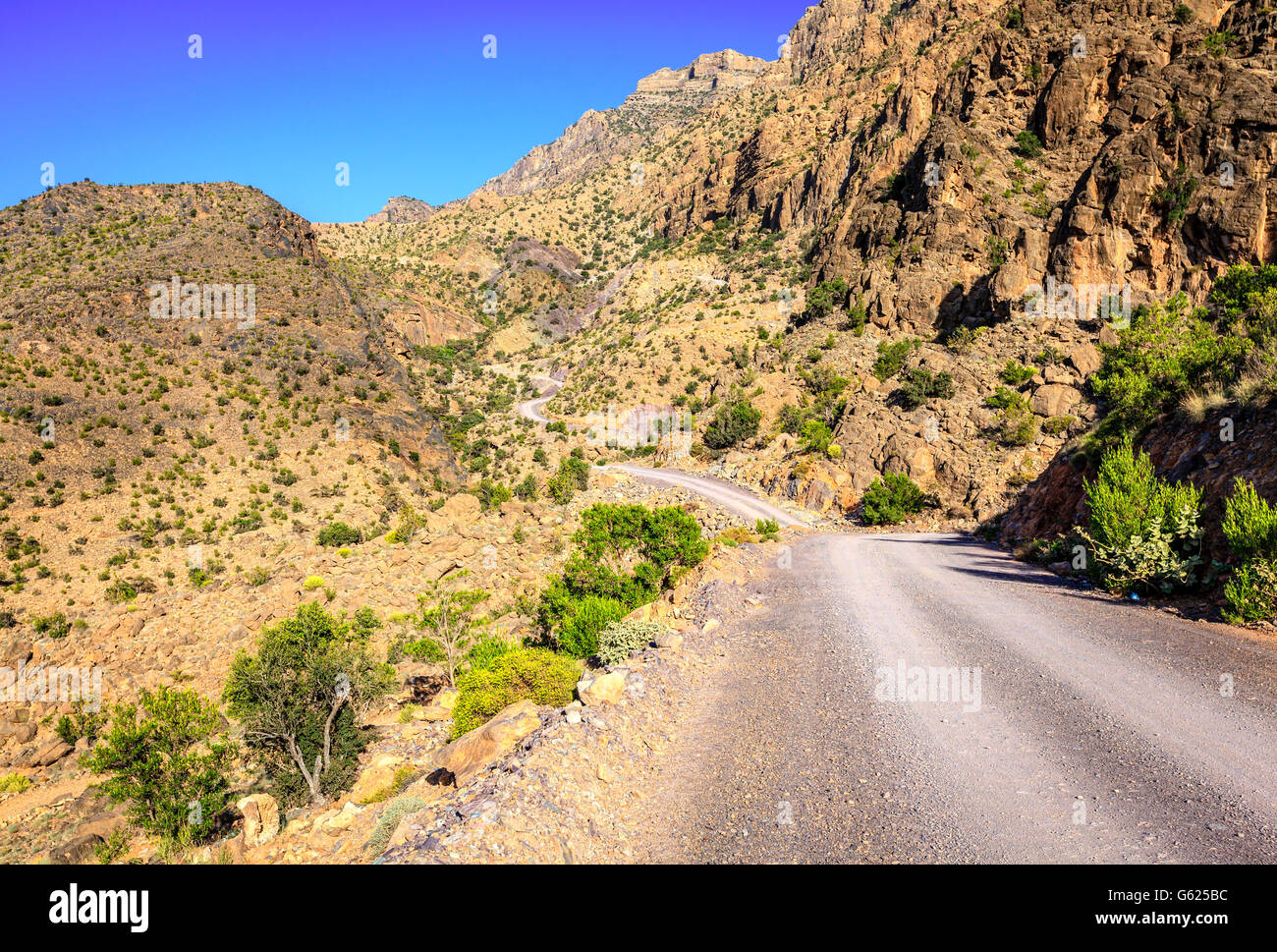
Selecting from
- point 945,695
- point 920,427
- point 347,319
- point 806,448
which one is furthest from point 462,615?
point 347,319

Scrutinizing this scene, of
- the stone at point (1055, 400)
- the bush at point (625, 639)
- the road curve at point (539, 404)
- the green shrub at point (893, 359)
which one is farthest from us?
the road curve at point (539, 404)

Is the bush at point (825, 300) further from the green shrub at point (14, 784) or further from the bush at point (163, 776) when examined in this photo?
the green shrub at point (14, 784)

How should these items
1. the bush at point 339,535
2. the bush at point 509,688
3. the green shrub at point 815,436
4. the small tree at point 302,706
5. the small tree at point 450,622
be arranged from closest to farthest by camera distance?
1. the bush at point 509,688
2. the small tree at point 302,706
3. the small tree at point 450,622
4. the bush at point 339,535
5. the green shrub at point 815,436

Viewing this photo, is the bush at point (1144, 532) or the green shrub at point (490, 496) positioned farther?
the green shrub at point (490, 496)

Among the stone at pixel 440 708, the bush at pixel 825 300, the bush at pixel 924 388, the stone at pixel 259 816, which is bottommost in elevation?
the stone at pixel 259 816

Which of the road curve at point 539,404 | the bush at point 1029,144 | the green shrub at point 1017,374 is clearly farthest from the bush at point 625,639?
the bush at point 1029,144

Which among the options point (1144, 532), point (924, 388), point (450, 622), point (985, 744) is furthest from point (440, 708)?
point (924, 388)

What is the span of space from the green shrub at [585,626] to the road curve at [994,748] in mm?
3466

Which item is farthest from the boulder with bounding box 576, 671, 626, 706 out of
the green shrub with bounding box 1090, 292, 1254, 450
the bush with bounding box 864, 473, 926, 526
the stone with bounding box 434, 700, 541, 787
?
the bush with bounding box 864, 473, 926, 526

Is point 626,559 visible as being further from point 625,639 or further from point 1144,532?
point 1144,532

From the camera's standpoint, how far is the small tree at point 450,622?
1745cm

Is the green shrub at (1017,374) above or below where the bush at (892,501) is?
above

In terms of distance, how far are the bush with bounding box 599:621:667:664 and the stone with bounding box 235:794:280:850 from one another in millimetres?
6555

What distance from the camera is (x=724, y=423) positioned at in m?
41.4
